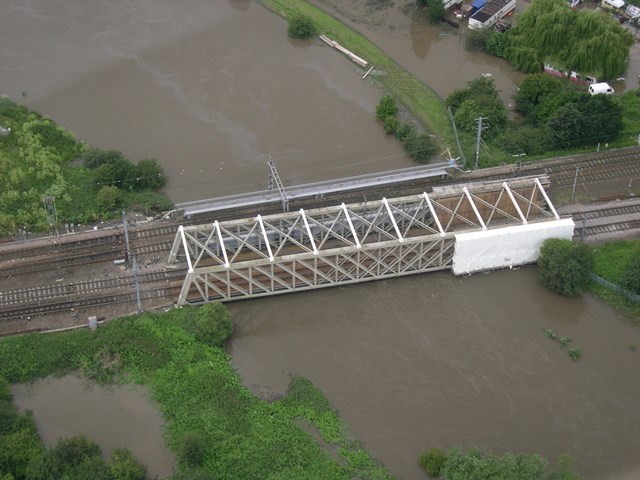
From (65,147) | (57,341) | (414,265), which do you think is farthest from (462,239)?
(65,147)

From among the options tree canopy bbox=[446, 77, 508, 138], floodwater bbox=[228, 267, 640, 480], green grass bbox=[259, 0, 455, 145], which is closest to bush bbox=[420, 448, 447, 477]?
floodwater bbox=[228, 267, 640, 480]

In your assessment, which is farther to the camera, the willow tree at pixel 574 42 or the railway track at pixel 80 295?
the willow tree at pixel 574 42

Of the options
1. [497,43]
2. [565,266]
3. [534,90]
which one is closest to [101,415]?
[565,266]

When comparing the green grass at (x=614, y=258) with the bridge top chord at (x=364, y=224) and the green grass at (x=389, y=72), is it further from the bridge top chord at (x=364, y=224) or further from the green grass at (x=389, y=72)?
the green grass at (x=389, y=72)

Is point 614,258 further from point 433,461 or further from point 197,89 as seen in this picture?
point 197,89

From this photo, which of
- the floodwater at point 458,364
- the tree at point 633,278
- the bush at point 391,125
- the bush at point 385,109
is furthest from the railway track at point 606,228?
the bush at point 385,109
